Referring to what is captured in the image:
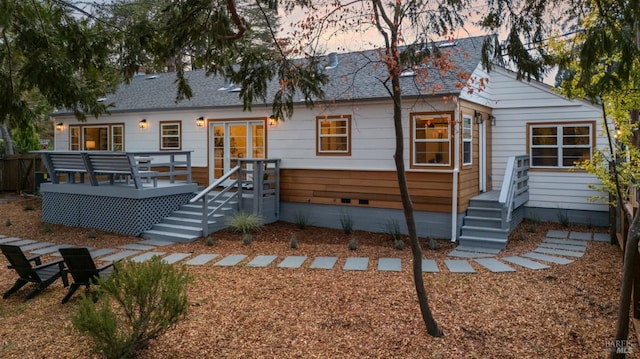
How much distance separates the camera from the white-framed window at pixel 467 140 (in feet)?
31.2

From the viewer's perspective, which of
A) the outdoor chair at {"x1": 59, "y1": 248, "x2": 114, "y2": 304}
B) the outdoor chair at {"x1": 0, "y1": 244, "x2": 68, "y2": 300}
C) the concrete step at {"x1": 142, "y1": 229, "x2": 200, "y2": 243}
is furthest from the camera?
the concrete step at {"x1": 142, "y1": 229, "x2": 200, "y2": 243}

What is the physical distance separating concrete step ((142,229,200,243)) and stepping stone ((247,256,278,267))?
2.29 meters

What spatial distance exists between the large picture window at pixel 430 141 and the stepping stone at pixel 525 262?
2503 mm

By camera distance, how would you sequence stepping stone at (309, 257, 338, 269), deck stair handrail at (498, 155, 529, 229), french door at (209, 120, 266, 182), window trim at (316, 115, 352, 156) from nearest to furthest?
stepping stone at (309, 257, 338, 269), deck stair handrail at (498, 155, 529, 229), window trim at (316, 115, 352, 156), french door at (209, 120, 266, 182)

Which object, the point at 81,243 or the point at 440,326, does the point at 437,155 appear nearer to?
the point at 440,326

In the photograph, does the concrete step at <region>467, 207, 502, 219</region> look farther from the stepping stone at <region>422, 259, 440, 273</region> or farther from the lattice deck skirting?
the lattice deck skirting

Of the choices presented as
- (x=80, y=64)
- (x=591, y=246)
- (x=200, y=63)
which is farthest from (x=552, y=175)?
(x=80, y=64)

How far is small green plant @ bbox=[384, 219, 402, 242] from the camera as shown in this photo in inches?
367

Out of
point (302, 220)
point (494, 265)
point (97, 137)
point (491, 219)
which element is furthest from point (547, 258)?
point (97, 137)

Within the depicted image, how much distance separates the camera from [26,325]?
4676 millimetres

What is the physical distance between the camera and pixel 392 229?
Result: 9.66m

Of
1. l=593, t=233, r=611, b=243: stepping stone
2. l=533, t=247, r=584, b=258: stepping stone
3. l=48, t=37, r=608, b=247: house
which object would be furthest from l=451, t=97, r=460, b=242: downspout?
l=593, t=233, r=611, b=243: stepping stone

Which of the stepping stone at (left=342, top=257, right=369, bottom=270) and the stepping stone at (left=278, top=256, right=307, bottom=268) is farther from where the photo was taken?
the stepping stone at (left=278, top=256, right=307, bottom=268)

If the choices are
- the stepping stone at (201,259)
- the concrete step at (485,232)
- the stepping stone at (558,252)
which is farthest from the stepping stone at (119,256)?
the stepping stone at (558,252)
